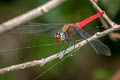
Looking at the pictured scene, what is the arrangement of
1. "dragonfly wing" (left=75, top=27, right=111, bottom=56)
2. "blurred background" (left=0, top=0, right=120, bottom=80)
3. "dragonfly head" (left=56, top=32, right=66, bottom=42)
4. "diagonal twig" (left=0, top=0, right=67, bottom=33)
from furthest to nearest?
"blurred background" (left=0, top=0, right=120, bottom=80)
"dragonfly head" (left=56, top=32, right=66, bottom=42)
"dragonfly wing" (left=75, top=27, right=111, bottom=56)
"diagonal twig" (left=0, top=0, right=67, bottom=33)

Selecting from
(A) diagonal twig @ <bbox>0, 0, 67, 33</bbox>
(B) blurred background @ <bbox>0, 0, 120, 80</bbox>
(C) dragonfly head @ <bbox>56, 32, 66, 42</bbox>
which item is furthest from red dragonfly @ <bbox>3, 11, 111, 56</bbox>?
(A) diagonal twig @ <bbox>0, 0, 67, 33</bbox>

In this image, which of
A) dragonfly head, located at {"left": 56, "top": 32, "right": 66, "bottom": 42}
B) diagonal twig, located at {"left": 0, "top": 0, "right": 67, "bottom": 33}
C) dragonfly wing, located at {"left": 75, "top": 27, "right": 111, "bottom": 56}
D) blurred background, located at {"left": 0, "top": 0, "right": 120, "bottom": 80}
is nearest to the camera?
diagonal twig, located at {"left": 0, "top": 0, "right": 67, "bottom": 33}

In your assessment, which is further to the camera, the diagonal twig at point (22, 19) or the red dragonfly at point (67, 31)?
the red dragonfly at point (67, 31)

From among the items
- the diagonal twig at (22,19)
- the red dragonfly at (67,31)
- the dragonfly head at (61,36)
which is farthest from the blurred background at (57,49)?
the diagonal twig at (22,19)

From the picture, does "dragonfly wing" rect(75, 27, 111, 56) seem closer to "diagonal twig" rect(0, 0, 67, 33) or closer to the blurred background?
the blurred background

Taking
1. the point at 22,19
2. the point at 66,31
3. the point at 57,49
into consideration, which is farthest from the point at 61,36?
the point at 22,19

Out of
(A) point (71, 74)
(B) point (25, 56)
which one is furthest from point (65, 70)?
(B) point (25, 56)

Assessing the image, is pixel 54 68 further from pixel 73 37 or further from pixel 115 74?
pixel 73 37

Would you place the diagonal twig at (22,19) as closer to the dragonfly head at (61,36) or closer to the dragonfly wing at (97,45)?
the dragonfly wing at (97,45)
